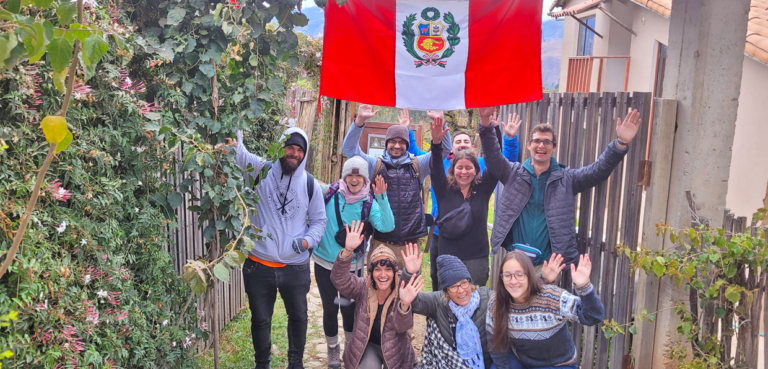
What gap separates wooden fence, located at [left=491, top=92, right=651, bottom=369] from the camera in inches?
150

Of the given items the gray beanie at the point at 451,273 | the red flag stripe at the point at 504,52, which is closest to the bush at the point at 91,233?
the gray beanie at the point at 451,273

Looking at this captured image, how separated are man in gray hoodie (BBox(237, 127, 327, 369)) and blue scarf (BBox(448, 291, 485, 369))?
1257 millimetres

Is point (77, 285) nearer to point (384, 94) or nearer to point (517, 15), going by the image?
point (384, 94)

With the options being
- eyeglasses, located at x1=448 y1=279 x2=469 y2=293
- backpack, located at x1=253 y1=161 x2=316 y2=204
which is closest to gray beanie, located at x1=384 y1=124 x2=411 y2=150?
backpack, located at x1=253 y1=161 x2=316 y2=204

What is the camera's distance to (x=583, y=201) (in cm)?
422

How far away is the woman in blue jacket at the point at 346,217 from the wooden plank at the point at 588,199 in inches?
58.1

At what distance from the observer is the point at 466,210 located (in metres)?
4.45

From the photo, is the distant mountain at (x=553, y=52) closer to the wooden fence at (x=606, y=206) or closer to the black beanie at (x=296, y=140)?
the wooden fence at (x=606, y=206)

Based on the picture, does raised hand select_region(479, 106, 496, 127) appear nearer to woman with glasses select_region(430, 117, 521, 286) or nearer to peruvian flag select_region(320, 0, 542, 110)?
peruvian flag select_region(320, 0, 542, 110)

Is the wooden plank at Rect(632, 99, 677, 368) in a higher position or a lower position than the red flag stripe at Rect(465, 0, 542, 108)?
lower

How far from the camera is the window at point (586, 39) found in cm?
1336

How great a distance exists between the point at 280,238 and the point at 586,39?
12046mm

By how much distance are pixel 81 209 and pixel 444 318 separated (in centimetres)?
224

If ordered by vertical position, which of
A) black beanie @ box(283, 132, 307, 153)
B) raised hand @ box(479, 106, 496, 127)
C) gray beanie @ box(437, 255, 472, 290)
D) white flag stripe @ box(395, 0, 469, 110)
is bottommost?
gray beanie @ box(437, 255, 472, 290)
